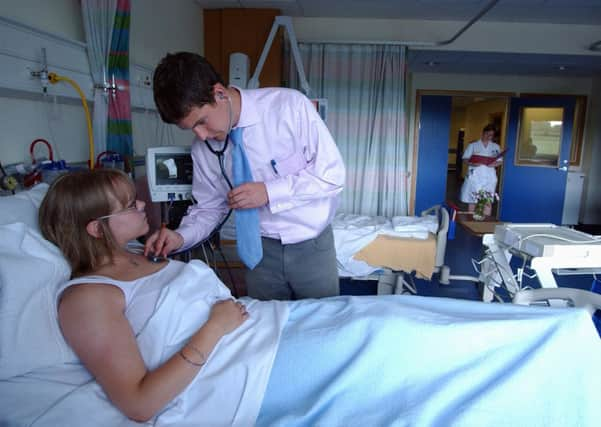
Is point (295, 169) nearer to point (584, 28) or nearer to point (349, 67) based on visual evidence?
point (349, 67)

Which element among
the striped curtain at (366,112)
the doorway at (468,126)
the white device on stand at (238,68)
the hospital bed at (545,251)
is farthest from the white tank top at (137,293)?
the doorway at (468,126)

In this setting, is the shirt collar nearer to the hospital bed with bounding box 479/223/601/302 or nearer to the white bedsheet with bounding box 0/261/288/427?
the white bedsheet with bounding box 0/261/288/427

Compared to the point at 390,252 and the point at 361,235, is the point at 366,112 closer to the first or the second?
the point at 361,235

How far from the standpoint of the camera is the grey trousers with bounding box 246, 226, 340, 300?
146cm

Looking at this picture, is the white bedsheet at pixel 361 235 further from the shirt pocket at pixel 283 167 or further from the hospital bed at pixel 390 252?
the shirt pocket at pixel 283 167

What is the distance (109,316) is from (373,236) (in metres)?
2.22

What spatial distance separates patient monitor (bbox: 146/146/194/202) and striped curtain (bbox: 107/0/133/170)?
0.58 feet

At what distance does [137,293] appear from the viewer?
3.33ft

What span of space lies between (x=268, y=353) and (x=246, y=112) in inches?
29.5

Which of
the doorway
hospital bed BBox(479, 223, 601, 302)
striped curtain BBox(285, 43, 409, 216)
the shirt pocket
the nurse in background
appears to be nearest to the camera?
the shirt pocket

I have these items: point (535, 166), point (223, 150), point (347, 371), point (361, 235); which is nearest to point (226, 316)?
point (347, 371)

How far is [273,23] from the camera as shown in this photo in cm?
350

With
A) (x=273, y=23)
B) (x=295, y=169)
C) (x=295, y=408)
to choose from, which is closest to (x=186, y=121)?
(x=295, y=169)

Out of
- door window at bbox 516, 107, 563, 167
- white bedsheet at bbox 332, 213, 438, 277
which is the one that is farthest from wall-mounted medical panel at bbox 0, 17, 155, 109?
door window at bbox 516, 107, 563, 167
